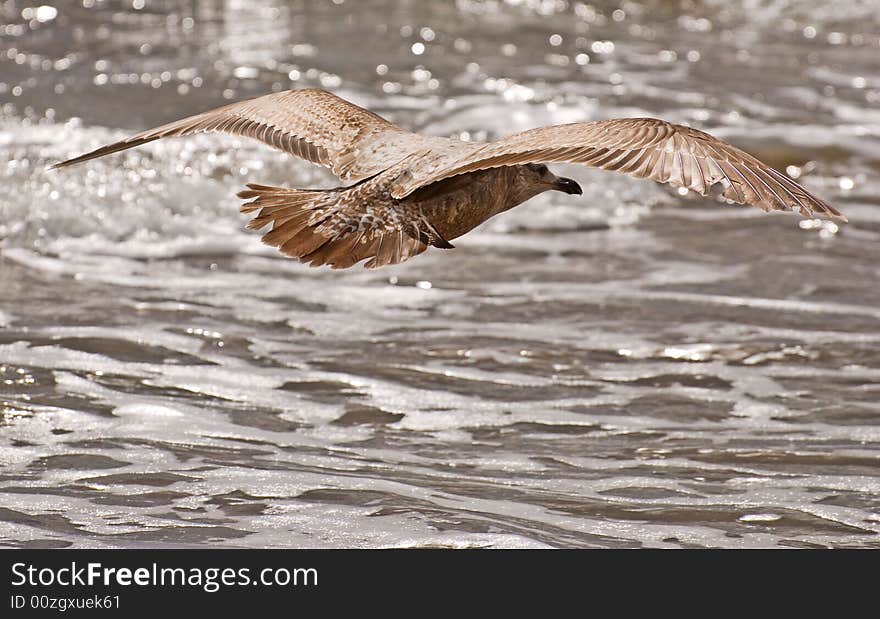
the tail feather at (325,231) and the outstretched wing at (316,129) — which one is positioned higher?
the outstretched wing at (316,129)

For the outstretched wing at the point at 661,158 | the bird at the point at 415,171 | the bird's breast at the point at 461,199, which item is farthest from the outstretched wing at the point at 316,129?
the outstretched wing at the point at 661,158

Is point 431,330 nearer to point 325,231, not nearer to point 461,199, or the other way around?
point 461,199

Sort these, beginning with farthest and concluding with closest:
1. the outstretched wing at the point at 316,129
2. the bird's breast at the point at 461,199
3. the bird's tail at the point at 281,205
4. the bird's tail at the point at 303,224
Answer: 1. the outstretched wing at the point at 316,129
2. the bird's breast at the point at 461,199
3. the bird's tail at the point at 281,205
4. the bird's tail at the point at 303,224

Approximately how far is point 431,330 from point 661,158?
270cm

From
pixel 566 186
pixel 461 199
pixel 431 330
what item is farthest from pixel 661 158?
pixel 431 330

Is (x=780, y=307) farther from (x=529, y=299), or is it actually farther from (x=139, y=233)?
(x=139, y=233)

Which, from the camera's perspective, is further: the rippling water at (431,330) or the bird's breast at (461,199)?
the bird's breast at (461,199)

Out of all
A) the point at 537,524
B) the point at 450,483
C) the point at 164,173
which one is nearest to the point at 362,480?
the point at 450,483

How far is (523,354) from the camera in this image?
21.5ft

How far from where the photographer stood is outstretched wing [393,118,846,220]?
13.5 ft

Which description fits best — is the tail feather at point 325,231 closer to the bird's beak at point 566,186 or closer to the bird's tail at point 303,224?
the bird's tail at point 303,224

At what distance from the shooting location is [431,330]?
684cm

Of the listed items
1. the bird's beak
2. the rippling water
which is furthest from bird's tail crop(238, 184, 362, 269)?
the bird's beak

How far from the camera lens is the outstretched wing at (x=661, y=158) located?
4105mm
